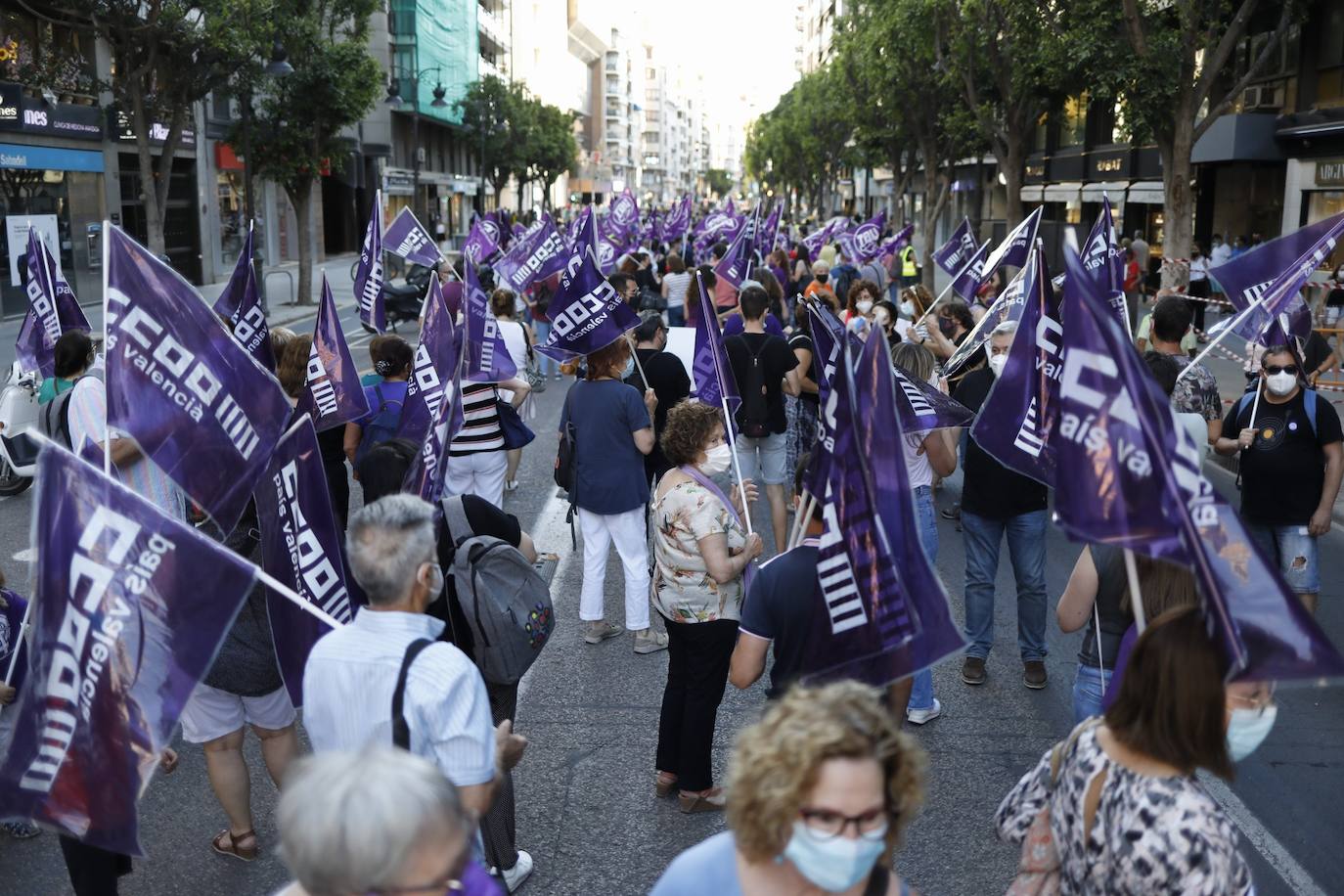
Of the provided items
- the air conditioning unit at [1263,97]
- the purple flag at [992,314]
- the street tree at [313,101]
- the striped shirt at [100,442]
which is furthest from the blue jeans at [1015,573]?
the air conditioning unit at [1263,97]

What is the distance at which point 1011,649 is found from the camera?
7.09 m

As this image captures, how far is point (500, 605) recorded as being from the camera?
13.5 feet

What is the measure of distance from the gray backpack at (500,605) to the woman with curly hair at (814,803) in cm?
178

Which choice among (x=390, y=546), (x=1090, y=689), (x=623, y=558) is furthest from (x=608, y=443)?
(x=390, y=546)

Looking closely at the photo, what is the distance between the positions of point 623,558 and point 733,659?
9.57 ft

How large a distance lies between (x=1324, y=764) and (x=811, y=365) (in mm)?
4432

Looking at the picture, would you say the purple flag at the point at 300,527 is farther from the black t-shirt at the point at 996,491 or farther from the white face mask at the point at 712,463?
the black t-shirt at the point at 996,491

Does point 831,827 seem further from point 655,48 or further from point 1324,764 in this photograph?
point 655,48

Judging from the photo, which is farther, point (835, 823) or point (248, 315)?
point (248, 315)

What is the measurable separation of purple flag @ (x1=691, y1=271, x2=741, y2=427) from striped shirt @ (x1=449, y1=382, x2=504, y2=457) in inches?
50.1

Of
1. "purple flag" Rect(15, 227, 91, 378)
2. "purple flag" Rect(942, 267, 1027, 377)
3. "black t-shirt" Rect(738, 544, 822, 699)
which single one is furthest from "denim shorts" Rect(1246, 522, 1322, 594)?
"purple flag" Rect(15, 227, 91, 378)

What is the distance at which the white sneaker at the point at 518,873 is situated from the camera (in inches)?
178

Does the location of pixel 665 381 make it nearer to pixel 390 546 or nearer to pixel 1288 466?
pixel 1288 466

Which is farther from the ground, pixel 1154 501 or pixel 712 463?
pixel 1154 501
